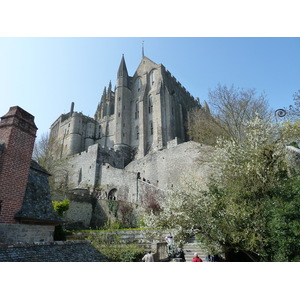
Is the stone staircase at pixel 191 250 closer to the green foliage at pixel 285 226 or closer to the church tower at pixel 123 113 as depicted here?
the green foliage at pixel 285 226

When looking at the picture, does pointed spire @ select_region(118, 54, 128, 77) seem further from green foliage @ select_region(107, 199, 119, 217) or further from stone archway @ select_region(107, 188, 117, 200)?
green foliage @ select_region(107, 199, 119, 217)

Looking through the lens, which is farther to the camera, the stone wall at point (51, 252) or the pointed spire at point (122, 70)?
the pointed spire at point (122, 70)

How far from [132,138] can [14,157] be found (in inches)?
1630

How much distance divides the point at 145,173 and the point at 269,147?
85.4ft

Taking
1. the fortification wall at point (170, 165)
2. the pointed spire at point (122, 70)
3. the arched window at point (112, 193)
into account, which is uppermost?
the pointed spire at point (122, 70)

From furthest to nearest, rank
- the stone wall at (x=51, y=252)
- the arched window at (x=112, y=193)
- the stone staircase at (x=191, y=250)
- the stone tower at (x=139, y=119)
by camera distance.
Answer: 1. the stone tower at (x=139, y=119)
2. the arched window at (x=112, y=193)
3. the stone staircase at (x=191, y=250)
4. the stone wall at (x=51, y=252)

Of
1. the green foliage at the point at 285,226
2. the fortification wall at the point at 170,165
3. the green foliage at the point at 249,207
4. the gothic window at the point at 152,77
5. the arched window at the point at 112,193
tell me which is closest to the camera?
the green foliage at the point at 285,226

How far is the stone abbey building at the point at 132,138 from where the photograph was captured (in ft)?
106

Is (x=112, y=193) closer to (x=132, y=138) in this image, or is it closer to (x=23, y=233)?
(x=132, y=138)

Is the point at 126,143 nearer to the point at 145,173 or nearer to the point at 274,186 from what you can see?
the point at 145,173

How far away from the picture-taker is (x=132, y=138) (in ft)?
164

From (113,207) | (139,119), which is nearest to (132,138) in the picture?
(139,119)

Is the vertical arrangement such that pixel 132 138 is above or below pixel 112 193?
above

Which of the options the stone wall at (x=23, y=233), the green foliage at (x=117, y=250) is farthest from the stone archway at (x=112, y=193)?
the stone wall at (x=23, y=233)
